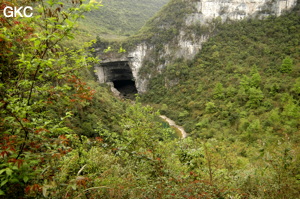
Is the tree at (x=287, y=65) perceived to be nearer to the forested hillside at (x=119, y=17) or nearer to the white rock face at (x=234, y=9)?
the white rock face at (x=234, y=9)

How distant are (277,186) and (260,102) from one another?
82.1 ft

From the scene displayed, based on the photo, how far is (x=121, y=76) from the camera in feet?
173

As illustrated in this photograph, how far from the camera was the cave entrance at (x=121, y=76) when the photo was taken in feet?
157

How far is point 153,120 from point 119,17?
78050 mm

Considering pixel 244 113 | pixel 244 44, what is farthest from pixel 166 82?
pixel 244 113

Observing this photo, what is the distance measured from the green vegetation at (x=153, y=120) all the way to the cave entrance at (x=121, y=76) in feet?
26.8

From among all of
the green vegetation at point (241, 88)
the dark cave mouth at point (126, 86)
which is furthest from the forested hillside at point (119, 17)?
the green vegetation at point (241, 88)

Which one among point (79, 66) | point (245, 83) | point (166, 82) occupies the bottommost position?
point (166, 82)

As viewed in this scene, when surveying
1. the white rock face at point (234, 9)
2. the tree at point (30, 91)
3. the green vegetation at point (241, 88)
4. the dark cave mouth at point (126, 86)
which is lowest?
the dark cave mouth at point (126, 86)

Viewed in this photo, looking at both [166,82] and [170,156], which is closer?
[170,156]

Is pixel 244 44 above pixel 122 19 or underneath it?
underneath

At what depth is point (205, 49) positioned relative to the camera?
45531mm

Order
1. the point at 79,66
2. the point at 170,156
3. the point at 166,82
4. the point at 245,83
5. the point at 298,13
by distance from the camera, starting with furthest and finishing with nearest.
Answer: the point at 166,82, the point at 298,13, the point at 245,83, the point at 170,156, the point at 79,66

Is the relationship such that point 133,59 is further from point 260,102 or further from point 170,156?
point 170,156
